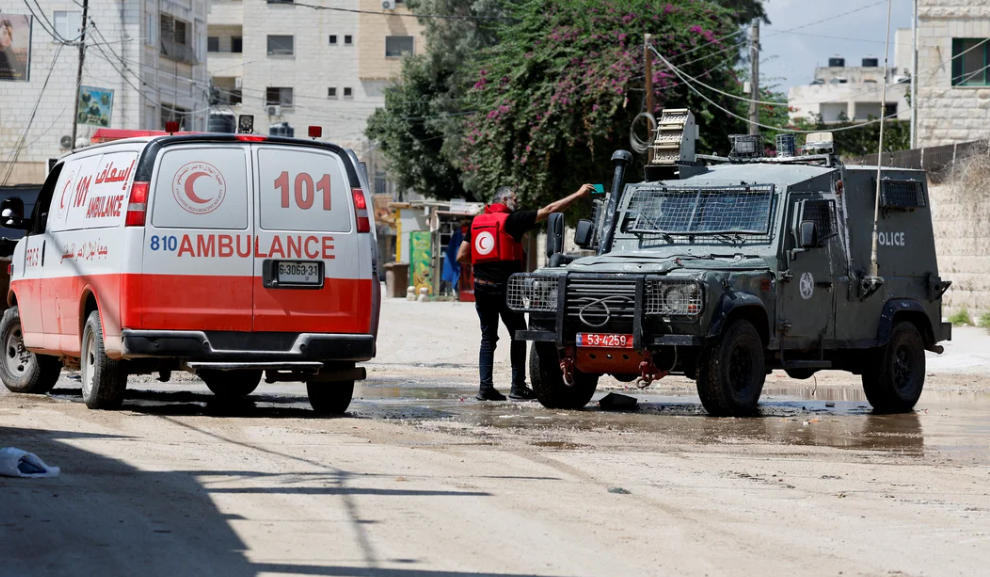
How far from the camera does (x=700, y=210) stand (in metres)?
13.6

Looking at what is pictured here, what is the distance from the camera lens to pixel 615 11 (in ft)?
114

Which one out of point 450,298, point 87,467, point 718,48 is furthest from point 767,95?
point 87,467

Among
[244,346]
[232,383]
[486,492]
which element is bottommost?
[486,492]

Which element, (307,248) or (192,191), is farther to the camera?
(307,248)

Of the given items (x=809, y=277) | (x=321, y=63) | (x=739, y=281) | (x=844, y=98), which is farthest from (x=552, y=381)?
(x=844, y=98)

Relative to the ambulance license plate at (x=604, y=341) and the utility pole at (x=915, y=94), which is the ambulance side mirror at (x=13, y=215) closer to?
the ambulance license plate at (x=604, y=341)

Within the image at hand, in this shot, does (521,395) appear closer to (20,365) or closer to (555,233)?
(555,233)

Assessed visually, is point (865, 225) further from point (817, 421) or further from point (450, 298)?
point (450, 298)

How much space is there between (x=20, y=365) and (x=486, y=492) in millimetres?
7906

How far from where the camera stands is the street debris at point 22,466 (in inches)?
308

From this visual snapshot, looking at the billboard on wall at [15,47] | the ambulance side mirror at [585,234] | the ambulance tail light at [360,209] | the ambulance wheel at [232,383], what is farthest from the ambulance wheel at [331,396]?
the billboard on wall at [15,47]

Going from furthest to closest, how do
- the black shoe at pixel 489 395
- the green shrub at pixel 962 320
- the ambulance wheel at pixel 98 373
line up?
1. the green shrub at pixel 962 320
2. the black shoe at pixel 489 395
3. the ambulance wheel at pixel 98 373

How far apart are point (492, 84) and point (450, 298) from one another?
34.1ft

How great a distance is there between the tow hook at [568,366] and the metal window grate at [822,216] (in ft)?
7.55
